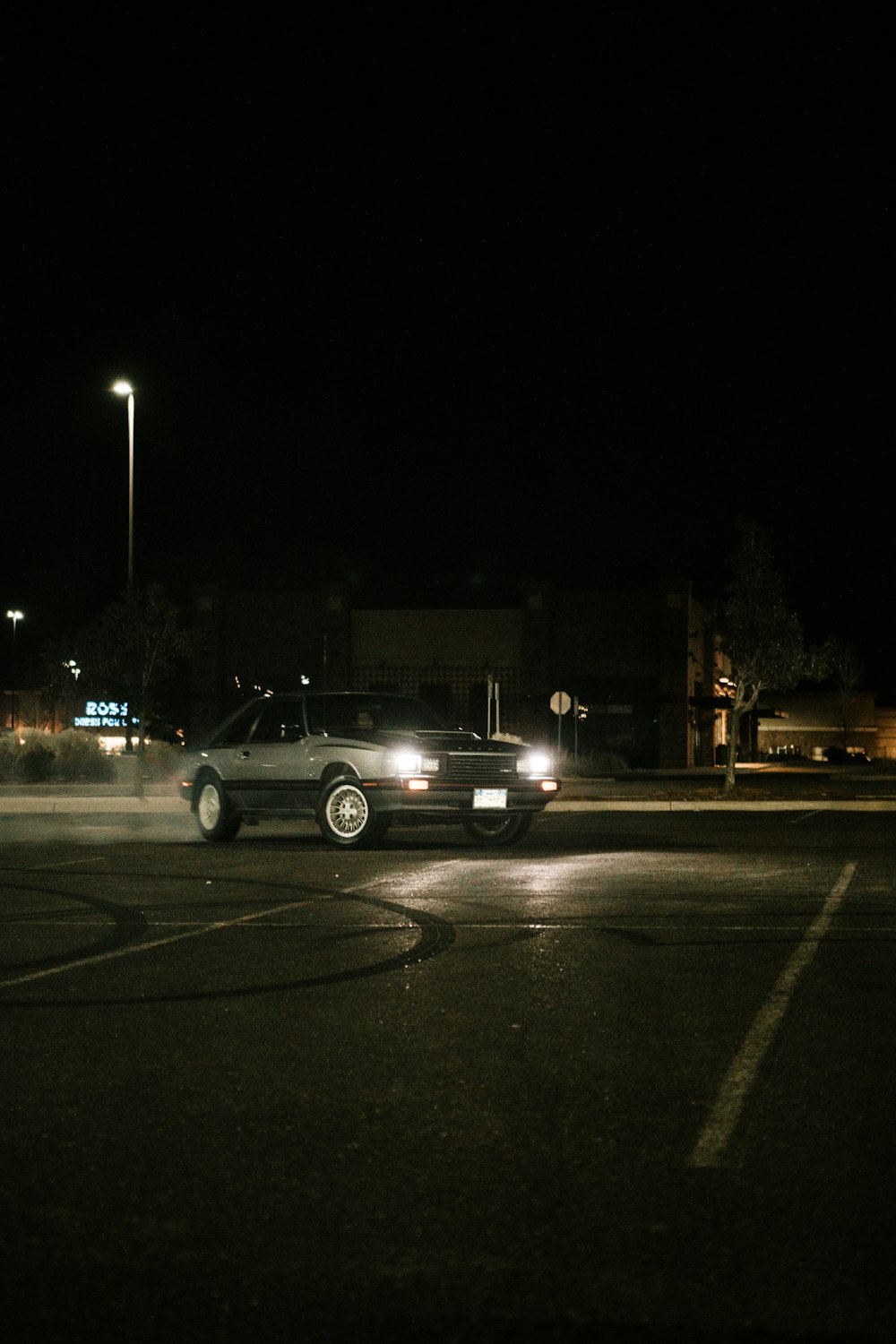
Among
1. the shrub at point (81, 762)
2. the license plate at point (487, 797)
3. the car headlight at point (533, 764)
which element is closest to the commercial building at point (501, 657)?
the shrub at point (81, 762)

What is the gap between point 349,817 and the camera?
1770 cm

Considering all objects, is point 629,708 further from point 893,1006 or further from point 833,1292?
point 833,1292

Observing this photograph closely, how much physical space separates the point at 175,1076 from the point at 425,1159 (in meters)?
1.60

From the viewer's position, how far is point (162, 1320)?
399 centimetres

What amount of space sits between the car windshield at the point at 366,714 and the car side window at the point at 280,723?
0.46 feet

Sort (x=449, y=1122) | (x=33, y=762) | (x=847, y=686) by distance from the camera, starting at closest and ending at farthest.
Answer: (x=449, y=1122) < (x=33, y=762) < (x=847, y=686)

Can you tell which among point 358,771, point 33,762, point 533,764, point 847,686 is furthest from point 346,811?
point 847,686

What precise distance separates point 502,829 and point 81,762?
869 inches

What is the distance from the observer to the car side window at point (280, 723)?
1844 centimetres

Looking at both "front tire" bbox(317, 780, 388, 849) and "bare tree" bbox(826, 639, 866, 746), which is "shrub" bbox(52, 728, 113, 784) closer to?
"front tire" bbox(317, 780, 388, 849)

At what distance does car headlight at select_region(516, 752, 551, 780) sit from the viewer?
17.7 metres

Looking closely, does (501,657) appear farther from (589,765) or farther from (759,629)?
(759,629)

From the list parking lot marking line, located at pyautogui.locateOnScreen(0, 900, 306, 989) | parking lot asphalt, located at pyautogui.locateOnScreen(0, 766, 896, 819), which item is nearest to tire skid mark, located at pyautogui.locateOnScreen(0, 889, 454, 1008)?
parking lot marking line, located at pyautogui.locateOnScreen(0, 900, 306, 989)

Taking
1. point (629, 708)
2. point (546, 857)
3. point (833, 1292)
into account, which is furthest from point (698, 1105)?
point (629, 708)
